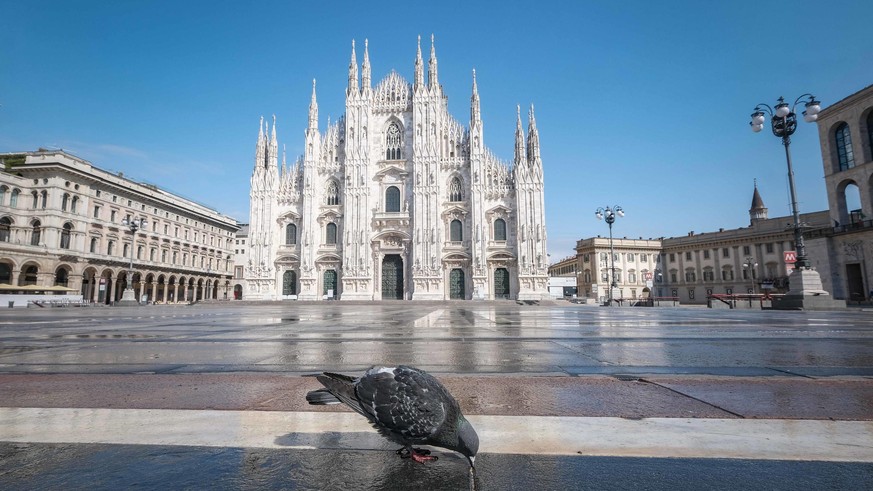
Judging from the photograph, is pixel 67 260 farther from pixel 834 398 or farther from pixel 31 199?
pixel 834 398

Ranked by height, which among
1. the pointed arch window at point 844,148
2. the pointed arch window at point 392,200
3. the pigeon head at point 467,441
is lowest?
the pigeon head at point 467,441

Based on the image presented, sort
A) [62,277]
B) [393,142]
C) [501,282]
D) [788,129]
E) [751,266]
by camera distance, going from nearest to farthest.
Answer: [788,129], [501,282], [393,142], [62,277], [751,266]

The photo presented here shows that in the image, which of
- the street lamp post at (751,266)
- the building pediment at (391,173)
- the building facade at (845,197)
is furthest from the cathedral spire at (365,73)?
the street lamp post at (751,266)

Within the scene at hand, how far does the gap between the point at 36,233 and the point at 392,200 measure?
32.0 meters

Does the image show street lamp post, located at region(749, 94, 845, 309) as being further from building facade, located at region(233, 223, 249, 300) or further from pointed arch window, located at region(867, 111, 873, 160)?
building facade, located at region(233, 223, 249, 300)

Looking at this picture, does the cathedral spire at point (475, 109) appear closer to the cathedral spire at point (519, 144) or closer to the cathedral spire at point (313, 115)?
the cathedral spire at point (519, 144)

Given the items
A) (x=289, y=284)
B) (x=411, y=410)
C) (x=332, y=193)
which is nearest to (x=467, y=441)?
(x=411, y=410)

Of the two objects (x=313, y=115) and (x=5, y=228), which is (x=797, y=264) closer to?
(x=313, y=115)

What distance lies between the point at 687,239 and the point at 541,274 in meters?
43.6

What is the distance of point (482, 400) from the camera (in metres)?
2.85

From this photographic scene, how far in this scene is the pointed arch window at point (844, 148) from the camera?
31.8 m

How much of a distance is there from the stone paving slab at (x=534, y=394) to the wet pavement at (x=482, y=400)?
0.01m

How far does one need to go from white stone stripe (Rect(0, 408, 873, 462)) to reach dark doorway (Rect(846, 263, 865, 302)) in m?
38.9

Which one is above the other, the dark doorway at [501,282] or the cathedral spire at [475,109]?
the cathedral spire at [475,109]
